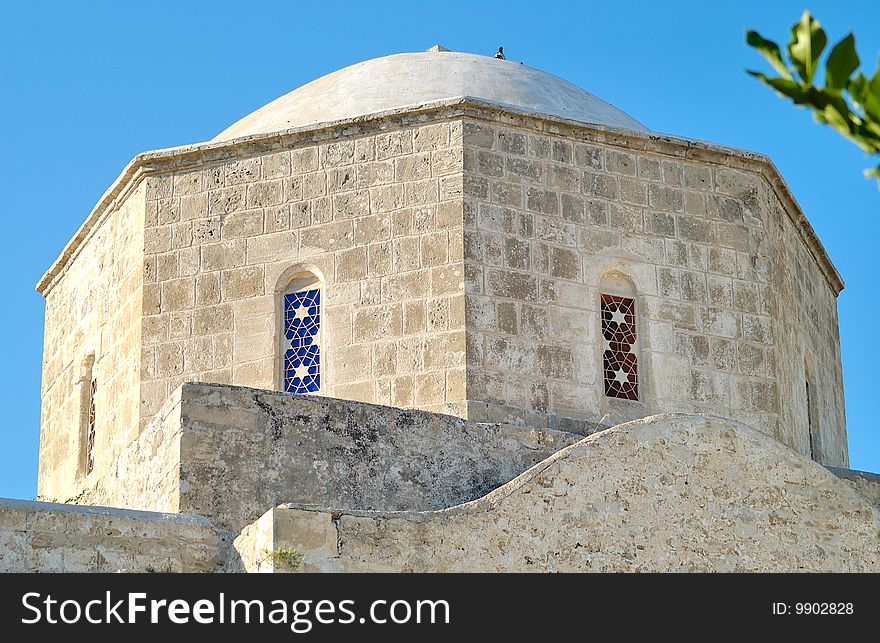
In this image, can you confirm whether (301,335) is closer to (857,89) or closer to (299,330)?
(299,330)

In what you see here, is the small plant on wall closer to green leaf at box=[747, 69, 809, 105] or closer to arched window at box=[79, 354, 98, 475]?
arched window at box=[79, 354, 98, 475]

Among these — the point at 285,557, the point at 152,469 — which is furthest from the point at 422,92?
the point at 285,557

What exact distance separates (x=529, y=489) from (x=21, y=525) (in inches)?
111

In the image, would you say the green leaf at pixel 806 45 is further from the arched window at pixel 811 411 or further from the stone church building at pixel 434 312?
the arched window at pixel 811 411

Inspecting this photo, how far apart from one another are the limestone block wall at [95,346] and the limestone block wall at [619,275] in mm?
2834

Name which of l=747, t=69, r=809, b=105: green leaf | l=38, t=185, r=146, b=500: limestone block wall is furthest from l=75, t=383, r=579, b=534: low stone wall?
l=747, t=69, r=809, b=105: green leaf

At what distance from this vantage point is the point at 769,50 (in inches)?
113

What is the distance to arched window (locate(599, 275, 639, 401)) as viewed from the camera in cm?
1161

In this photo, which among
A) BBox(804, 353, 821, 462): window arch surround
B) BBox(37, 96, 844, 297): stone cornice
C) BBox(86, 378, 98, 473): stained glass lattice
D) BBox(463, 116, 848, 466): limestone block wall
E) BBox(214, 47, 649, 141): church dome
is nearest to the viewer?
BBox(463, 116, 848, 466): limestone block wall

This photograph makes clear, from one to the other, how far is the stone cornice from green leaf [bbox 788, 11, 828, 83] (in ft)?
29.1

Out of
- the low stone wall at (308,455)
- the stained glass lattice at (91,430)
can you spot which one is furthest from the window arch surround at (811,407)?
the stained glass lattice at (91,430)

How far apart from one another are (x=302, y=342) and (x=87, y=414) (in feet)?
8.08
